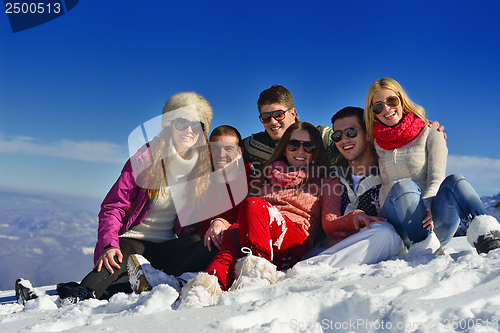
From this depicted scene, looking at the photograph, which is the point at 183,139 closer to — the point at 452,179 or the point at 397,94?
the point at 397,94

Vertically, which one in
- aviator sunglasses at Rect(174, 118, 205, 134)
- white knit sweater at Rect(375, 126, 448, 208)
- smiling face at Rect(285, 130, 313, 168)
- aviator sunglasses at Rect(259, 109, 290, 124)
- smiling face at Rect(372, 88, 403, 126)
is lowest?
white knit sweater at Rect(375, 126, 448, 208)

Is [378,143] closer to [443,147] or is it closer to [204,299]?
[443,147]

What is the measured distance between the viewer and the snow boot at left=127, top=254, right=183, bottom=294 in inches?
89.3

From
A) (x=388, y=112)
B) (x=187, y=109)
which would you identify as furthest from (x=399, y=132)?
(x=187, y=109)

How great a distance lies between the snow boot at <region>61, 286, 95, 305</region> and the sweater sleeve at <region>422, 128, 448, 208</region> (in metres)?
2.75

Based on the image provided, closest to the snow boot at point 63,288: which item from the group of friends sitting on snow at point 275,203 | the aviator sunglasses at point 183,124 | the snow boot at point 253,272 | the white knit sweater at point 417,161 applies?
the group of friends sitting on snow at point 275,203

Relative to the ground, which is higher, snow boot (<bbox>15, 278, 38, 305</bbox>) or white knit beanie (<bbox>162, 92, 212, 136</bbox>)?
white knit beanie (<bbox>162, 92, 212, 136</bbox>)

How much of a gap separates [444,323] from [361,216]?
1.27 m

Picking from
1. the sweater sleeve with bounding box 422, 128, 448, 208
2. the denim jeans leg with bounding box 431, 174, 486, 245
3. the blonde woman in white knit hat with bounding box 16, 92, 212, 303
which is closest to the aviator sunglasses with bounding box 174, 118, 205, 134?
the blonde woman in white knit hat with bounding box 16, 92, 212, 303

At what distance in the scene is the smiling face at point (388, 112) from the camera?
125 inches

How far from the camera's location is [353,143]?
331 cm

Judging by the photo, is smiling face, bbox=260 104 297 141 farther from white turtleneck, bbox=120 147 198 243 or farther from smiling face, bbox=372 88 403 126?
smiling face, bbox=372 88 403 126

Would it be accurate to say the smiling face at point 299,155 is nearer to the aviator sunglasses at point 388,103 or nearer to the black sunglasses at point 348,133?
the black sunglasses at point 348,133

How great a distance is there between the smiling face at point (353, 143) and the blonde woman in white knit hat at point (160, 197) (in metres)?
1.38
